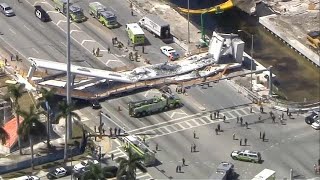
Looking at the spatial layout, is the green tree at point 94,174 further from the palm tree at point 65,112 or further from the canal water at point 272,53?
the canal water at point 272,53

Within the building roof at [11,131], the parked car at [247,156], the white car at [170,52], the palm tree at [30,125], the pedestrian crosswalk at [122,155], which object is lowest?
the pedestrian crosswalk at [122,155]

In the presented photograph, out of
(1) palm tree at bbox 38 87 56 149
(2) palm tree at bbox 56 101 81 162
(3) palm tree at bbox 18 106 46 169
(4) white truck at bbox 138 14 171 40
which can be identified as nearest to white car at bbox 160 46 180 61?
(4) white truck at bbox 138 14 171 40

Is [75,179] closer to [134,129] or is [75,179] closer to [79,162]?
[79,162]

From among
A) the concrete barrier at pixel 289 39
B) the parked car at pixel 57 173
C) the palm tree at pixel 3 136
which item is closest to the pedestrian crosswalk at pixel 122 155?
the parked car at pixel 57 173

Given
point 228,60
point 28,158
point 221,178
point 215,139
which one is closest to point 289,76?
point 228,60

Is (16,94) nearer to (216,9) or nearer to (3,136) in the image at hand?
(3,136)

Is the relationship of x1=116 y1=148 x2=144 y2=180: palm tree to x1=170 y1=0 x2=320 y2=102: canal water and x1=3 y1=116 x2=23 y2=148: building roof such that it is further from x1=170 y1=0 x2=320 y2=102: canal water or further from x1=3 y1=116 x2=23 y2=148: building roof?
x1=170 y1=0 x2=320 y2=102: canal water

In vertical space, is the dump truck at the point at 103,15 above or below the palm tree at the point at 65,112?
below
